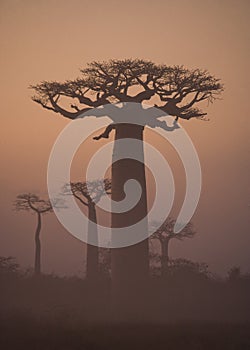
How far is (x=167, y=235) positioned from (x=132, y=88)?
1.35 m

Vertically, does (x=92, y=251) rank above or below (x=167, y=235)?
below

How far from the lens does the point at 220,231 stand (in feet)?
23.5

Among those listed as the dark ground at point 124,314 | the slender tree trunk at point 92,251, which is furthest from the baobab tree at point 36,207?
the slender tree trunk at point 92,251

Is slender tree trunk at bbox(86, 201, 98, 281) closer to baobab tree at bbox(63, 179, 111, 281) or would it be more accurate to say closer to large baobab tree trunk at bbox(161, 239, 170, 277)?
baobab tree at bbox(63, 179, 111, 281)

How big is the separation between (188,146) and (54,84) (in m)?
1.32

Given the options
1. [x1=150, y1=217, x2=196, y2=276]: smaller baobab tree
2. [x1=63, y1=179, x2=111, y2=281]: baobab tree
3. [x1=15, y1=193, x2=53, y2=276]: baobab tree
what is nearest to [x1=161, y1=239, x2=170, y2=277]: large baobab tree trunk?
[x1=150, y1=217, x2=196, y2=276]: smaller baobab tree

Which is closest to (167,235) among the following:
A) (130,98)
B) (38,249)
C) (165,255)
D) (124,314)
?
(165,255)

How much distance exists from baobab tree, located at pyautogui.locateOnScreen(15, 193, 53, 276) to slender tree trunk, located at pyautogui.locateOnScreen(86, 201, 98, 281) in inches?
14.5

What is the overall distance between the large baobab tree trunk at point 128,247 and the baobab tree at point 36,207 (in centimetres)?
68

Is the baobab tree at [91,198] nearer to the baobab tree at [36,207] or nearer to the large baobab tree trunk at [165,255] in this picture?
the baobab tree at [36,207]

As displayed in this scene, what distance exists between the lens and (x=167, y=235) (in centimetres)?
719

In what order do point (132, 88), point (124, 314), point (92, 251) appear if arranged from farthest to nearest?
1. point (92, 251)
2. point (132, 88)
3. point (124, 314)

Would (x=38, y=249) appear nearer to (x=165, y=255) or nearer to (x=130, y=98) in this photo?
(x=165, y=255)
